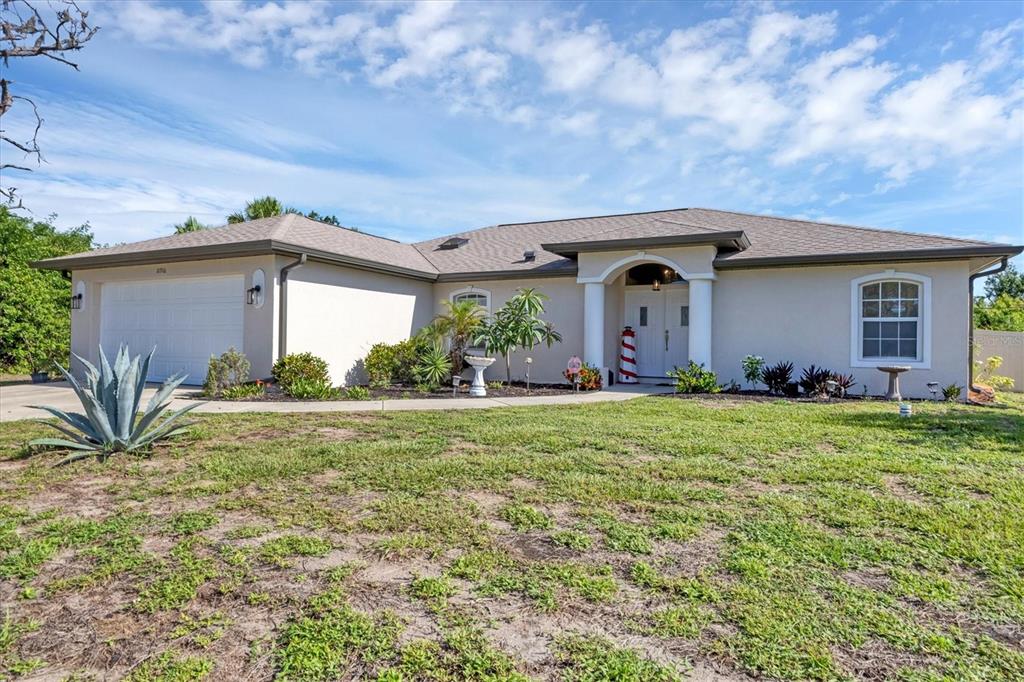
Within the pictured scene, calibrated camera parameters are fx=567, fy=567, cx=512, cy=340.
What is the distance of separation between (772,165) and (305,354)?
13.4m

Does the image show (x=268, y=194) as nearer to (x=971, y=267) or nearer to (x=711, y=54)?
(x=711, y=54)

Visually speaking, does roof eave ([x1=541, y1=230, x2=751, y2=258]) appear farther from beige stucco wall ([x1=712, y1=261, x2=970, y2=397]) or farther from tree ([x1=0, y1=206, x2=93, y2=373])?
tree ([x1=0, y1=206, x2=93, y2=373])

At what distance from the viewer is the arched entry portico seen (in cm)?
1287

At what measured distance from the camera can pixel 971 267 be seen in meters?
11.5

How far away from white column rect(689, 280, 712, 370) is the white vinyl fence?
29.0ft

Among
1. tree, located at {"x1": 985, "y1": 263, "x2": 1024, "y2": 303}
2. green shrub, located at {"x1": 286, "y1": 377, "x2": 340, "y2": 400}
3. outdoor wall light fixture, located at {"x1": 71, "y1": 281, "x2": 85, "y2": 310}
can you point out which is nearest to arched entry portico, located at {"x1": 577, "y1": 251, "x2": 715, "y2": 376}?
green shrub, located at {"x1": 286, "y1": 377, "x2": 340, "y2": 400}

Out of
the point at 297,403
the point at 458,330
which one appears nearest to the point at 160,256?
the point at 297,403

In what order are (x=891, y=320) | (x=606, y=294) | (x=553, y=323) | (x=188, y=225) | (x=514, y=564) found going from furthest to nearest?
1. (x=188, y=225)
2. (x=553, y=323)
3. (x=606, y=294)
4. (x=891, y=320)
5. (x=514, y=564)

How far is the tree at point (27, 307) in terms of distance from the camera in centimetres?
1567

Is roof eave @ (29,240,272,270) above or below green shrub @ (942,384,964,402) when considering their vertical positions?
above

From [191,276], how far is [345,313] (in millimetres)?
3544

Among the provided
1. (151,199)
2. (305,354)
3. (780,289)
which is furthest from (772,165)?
(151,199)

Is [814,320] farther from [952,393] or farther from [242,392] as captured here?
[242,392]

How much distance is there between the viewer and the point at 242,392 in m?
10.7
